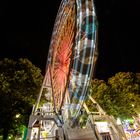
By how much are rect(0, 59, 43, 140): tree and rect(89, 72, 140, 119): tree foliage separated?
8.40 meters

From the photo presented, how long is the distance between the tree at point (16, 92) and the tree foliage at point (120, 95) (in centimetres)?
840

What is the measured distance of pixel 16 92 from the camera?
1184 inches

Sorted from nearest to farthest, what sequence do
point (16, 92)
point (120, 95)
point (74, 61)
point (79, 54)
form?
point (74, 61)
point (79, 54)
point (16, 92)
point (120, 95)

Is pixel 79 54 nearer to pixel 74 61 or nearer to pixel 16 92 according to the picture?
pixel 74 61

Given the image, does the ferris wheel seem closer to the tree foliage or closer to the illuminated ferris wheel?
the illuminated ferris wheel

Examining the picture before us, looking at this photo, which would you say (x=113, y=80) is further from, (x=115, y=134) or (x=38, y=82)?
(x=115, y=134)

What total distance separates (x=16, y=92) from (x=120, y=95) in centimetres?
1593

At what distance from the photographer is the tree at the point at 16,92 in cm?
2852

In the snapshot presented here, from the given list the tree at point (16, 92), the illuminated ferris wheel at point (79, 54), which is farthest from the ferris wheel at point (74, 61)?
the tree at point (16, 92)

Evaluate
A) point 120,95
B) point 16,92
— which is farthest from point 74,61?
point 120,95

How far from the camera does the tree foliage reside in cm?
3766

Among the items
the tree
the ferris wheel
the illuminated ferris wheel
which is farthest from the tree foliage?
the illuminated ferris wheel

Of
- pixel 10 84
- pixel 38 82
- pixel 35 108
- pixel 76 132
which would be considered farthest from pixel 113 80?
pixel 76 132

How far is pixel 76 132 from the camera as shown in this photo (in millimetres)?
18297
